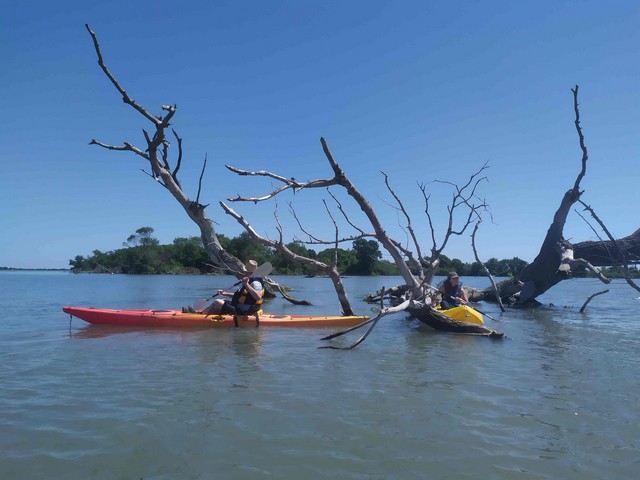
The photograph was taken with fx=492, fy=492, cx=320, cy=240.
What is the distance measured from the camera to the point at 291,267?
6094 centimetres

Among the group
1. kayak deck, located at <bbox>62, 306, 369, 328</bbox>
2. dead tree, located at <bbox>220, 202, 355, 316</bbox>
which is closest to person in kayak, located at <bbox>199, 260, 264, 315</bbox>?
kayak deck, located at <bbox>62, 306, 369, 328</bbox>

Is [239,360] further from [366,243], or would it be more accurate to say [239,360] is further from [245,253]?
[366,243]

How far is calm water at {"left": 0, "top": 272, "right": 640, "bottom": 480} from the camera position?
3.62 meters

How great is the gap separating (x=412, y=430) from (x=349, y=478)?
113 centimetres

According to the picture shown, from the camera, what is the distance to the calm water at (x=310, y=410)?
11.9 feet

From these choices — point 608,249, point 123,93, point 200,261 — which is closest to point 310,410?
point 123,93

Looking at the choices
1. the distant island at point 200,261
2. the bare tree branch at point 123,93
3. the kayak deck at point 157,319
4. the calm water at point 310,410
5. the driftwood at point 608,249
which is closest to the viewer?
the calm water at point 310,410

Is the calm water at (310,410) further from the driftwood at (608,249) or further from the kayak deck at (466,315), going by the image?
the driftwood at (608,249)

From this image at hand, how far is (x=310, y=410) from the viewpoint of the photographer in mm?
4828

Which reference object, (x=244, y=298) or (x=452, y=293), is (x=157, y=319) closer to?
(x=244, y=298)

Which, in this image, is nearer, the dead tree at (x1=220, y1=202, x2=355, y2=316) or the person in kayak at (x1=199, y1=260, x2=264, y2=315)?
the person in kayak at (x1=199, y1=260, x2=264, y2=315)

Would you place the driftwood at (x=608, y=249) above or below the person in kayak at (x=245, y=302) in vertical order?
above

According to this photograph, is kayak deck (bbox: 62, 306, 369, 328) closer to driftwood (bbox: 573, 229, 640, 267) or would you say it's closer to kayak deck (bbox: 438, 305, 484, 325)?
kayak deck (bbox: 438, 305, 484, 325)

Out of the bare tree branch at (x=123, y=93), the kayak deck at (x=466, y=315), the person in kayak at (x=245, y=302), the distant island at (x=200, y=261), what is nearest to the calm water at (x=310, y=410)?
the kayak deck at (x=466, y=315)
